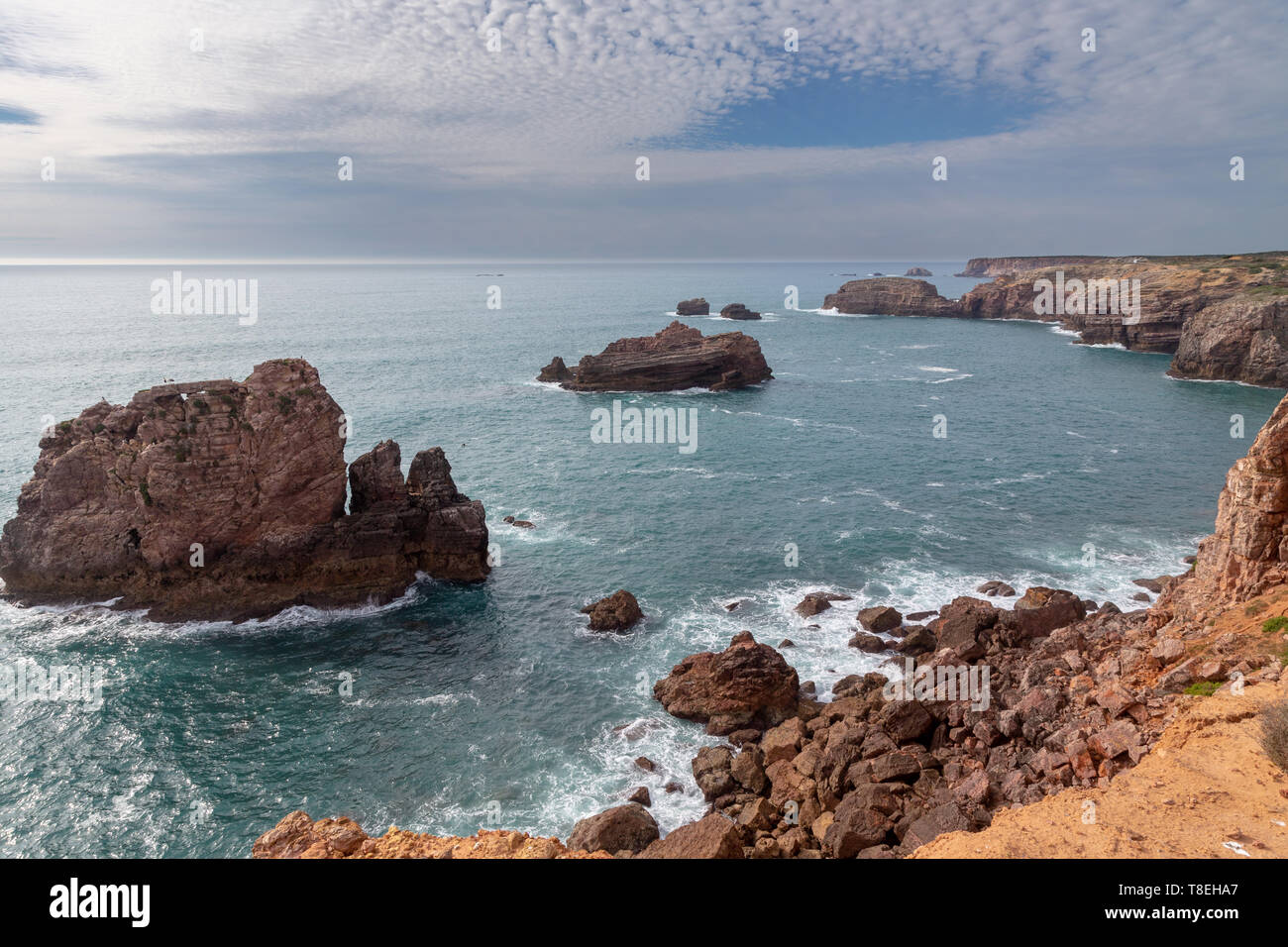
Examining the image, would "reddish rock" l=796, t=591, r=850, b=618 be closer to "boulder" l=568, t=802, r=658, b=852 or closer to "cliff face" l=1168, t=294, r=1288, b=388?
"boulder" l=568, t=802, r=658, b=852

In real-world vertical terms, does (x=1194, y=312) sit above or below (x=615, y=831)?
above

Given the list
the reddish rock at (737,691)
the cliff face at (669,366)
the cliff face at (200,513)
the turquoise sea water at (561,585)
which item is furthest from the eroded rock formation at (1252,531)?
the cliff face at (669,366)

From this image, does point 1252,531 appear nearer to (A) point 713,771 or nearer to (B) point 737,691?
A: (B) point 737,691

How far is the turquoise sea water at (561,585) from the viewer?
→ 30.2 meters

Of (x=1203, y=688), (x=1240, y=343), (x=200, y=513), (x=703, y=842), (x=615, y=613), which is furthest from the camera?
(x=1240, y=343)

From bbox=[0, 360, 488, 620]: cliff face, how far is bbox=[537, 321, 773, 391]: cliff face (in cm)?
6226

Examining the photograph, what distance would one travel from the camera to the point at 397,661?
39219mm

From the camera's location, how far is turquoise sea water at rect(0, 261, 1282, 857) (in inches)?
1190

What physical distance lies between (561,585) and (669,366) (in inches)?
2583

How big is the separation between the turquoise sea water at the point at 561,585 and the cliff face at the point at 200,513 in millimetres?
2277

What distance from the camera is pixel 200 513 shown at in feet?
144

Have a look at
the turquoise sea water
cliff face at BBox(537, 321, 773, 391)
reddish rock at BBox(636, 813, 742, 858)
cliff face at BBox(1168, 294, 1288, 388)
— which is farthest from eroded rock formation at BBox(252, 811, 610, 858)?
cliff face at BBox(1168, 294, 1288, 388)

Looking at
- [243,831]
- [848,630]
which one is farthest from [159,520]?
[848,630]

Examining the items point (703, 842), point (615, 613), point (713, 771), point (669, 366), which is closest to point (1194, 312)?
point (669, 366)
